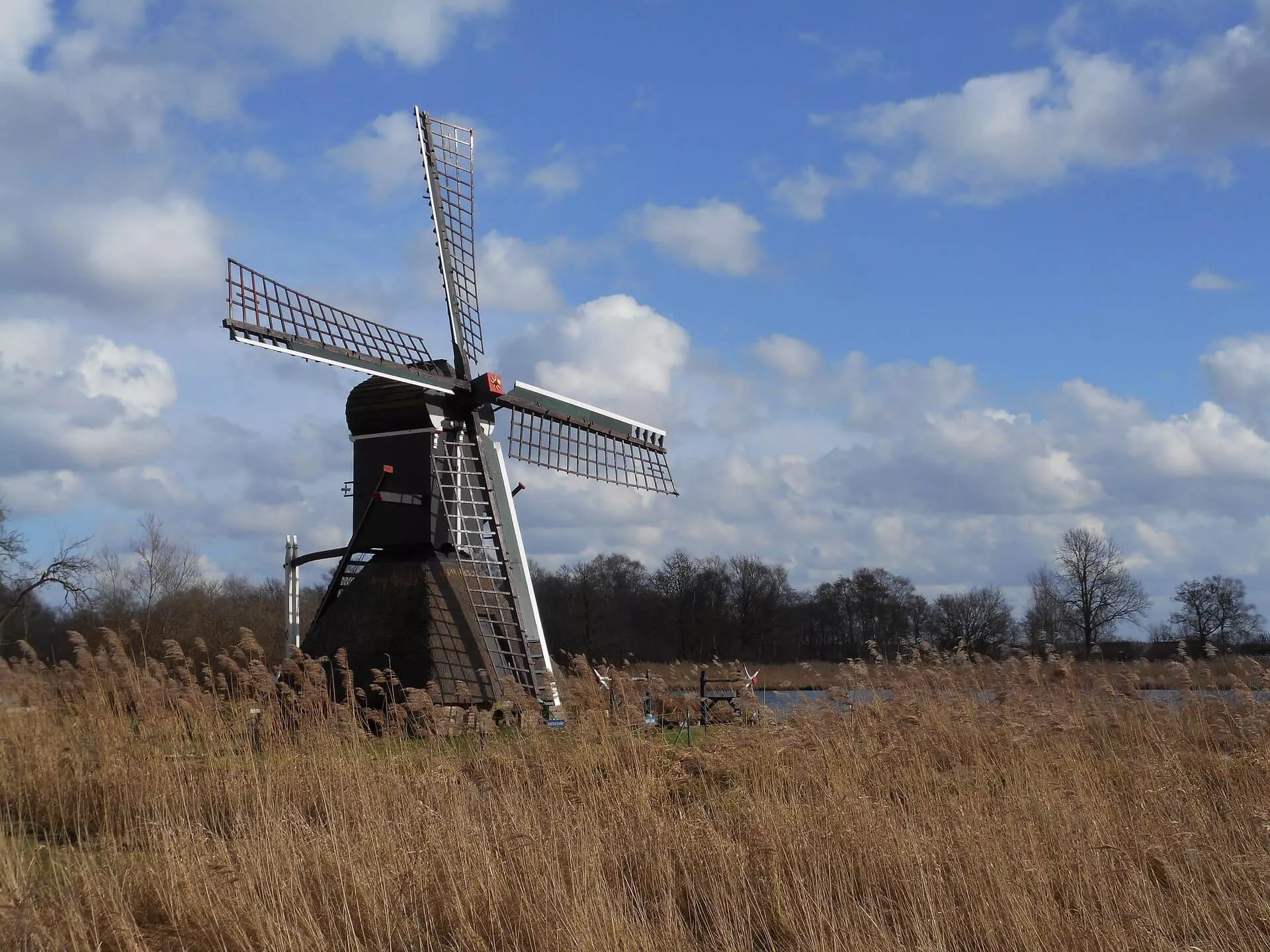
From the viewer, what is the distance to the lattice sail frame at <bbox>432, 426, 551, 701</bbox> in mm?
12539

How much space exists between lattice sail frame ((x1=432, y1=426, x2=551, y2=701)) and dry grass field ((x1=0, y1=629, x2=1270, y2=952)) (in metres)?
4.94

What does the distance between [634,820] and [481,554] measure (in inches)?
315

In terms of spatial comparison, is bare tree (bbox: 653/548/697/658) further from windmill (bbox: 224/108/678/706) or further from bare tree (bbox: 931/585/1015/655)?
windmill (bbox: 224/108/678/706)

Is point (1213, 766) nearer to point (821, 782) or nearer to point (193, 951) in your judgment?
point (821, 782)

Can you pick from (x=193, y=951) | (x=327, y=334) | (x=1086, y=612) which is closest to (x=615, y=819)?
(x=193, y=951)

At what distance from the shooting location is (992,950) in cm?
394

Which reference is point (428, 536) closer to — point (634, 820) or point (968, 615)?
point (634, 820)

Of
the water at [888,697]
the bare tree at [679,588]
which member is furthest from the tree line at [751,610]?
the water at [888,697]

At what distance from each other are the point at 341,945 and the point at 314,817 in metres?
1.92

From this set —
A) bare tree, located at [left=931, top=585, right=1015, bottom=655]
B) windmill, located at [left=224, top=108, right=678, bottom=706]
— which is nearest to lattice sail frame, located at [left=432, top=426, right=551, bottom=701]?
windmill, located at [left=224, top=108, right=678, bottom=706]

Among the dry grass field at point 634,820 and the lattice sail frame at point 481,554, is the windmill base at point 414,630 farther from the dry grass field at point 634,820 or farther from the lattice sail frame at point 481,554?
the dry grass field at point 634,820

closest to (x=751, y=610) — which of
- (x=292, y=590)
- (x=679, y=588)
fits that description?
(x=679, y=588)

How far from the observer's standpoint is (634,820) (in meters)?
5.36

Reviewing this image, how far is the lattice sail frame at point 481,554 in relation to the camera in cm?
1254
